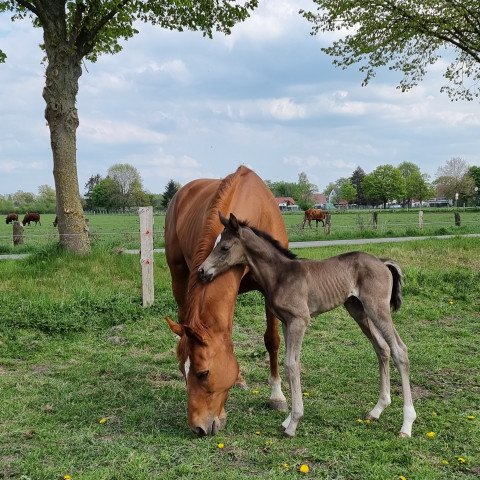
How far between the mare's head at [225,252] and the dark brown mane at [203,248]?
162 millimetres

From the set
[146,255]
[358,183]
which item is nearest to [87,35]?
[146,255]

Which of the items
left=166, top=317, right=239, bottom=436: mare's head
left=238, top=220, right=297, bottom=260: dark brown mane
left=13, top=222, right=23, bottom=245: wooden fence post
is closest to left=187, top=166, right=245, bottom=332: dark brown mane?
left=166, top=317, right=239, bottom=436: mare's head

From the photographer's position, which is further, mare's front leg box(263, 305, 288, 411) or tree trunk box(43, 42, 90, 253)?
tree trunk box(43, 42, 90, 253)

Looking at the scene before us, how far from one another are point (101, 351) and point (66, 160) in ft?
18.3

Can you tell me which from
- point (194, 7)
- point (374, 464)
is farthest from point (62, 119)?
point (374, 464)

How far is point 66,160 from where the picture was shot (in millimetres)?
11289

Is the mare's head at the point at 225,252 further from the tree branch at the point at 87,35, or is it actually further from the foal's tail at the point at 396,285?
the tree branch at the point at 87,35

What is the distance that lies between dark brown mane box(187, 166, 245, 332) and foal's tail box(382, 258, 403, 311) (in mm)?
1677

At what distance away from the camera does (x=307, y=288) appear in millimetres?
4578

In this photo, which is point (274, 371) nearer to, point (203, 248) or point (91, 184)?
point (203, 248)

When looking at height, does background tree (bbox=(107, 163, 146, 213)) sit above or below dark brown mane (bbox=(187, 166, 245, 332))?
above

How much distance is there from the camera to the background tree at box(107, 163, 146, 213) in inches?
3728

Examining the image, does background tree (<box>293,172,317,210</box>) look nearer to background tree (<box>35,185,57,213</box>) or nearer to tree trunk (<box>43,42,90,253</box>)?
background tree (<box>35,185,57,213</box>)

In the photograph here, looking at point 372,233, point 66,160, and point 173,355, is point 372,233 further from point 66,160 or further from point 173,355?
point 173,355
